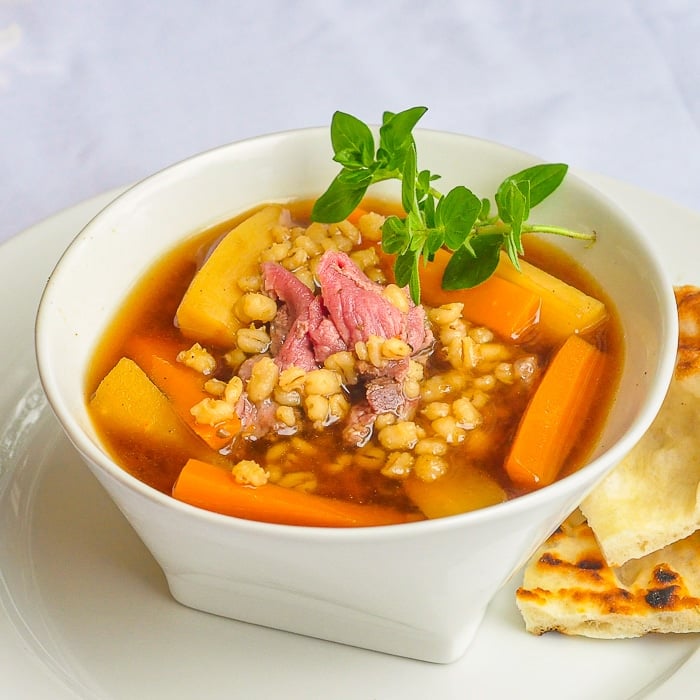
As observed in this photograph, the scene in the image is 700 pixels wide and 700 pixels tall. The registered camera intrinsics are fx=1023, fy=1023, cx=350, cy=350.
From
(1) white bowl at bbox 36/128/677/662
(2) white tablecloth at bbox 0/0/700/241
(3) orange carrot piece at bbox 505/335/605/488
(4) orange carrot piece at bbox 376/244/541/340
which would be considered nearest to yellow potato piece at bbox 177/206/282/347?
(1) white bowl at bbox 36/128/677/662

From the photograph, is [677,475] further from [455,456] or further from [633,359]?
[455,456]

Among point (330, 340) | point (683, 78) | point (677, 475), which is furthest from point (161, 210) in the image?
point (683, 78)

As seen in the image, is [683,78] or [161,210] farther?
[683,78]

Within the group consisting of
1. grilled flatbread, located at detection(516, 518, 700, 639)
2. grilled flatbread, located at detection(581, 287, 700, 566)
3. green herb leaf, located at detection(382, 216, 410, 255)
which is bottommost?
grilled flatbread, located at detection(516, 518, 700, 639)

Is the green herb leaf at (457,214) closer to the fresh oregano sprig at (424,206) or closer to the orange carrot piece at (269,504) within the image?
the fresh oregano sprig at (424,206)

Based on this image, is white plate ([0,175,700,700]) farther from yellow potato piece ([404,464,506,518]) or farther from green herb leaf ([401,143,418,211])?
green herb leaf ([401,143,418,211])

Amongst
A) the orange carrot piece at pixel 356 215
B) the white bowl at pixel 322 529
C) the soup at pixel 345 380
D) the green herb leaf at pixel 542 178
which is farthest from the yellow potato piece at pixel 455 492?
the orange carrot piece at pixel 356 215
